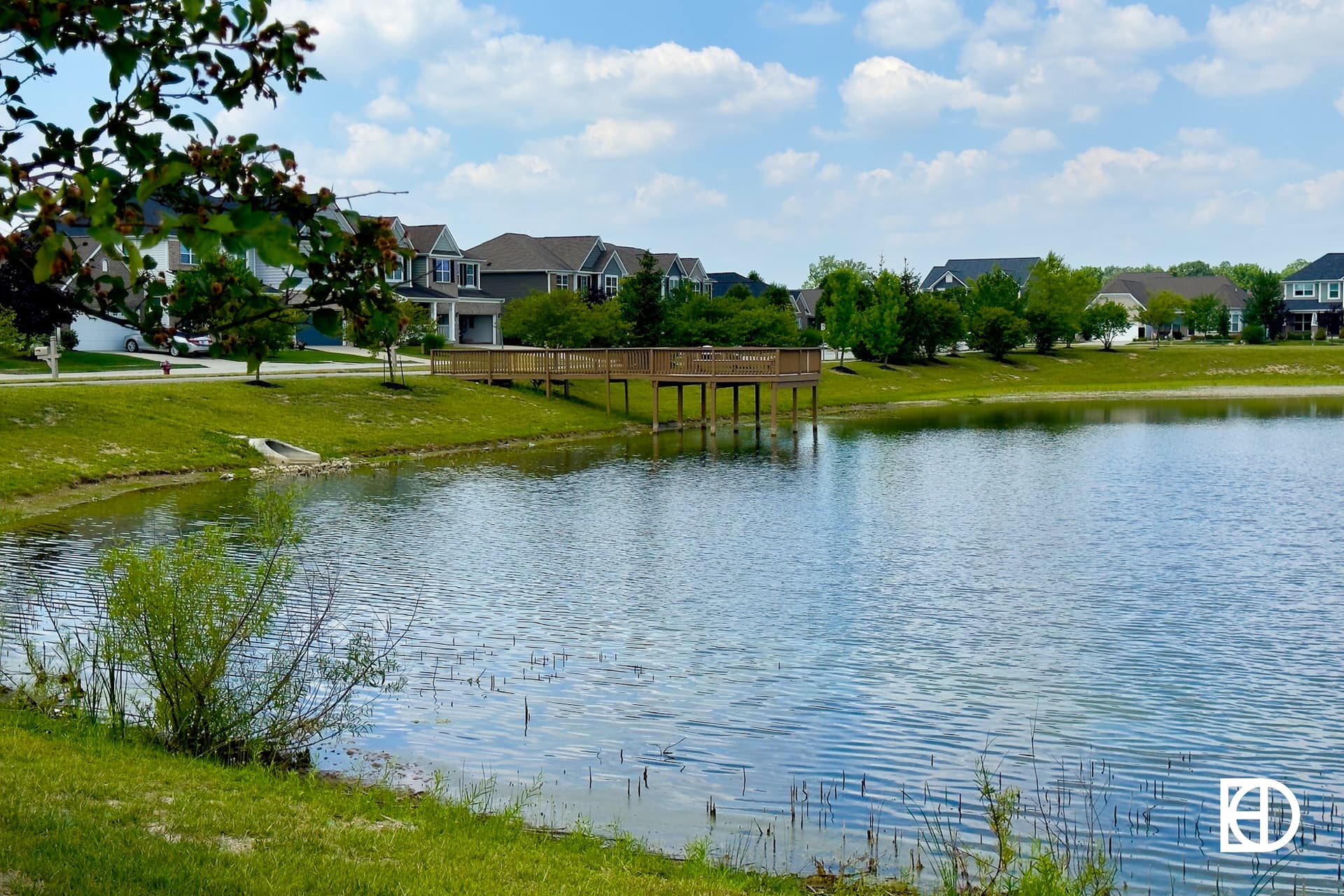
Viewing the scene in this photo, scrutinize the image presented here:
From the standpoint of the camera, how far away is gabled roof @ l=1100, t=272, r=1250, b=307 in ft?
511

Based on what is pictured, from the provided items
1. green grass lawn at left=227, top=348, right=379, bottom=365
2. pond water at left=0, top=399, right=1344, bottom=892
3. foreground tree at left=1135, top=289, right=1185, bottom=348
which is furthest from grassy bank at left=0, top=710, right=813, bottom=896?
foreground tree at left=1135, top=289, right=1185, bottom=348

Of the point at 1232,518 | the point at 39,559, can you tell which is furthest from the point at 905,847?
the point at 1232,518

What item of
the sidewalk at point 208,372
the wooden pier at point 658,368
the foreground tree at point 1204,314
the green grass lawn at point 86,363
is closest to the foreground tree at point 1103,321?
the foreground tree at point 1204,314

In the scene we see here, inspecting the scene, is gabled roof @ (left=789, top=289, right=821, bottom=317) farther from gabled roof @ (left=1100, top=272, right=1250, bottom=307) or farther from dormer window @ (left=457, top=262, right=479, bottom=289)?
dormer window @ (left=457, top=262, right=479, bottom=289)

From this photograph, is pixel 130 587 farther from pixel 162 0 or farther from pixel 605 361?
pixel 605 361

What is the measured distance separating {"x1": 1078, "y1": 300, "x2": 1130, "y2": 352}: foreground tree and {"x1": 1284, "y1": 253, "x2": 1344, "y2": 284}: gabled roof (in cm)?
3447

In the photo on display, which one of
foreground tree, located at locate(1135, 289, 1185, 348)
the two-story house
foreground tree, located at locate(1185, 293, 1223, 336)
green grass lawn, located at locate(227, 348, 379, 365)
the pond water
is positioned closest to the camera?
the pond water

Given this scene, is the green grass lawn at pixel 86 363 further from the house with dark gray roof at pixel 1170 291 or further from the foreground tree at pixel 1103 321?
the house with dark gray roof at pixel 1170 291

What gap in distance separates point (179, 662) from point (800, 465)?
32643 mm

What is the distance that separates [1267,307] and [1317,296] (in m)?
24.2

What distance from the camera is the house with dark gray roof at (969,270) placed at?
160625mm

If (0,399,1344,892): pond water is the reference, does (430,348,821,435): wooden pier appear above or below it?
above

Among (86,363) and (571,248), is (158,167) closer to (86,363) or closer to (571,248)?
(86,363)

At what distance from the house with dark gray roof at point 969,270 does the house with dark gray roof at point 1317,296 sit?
28.5 m
